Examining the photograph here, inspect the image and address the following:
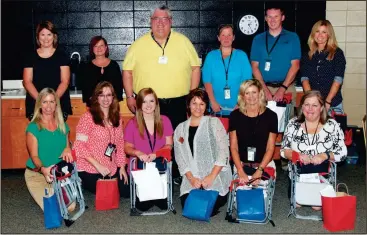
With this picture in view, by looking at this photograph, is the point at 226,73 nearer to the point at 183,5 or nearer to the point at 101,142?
the point at 101,142

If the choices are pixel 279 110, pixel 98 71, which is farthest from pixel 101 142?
pixel 279 110

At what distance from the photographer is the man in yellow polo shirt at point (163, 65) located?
4.35 metres

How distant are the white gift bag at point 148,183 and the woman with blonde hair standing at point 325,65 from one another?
5.50 feet

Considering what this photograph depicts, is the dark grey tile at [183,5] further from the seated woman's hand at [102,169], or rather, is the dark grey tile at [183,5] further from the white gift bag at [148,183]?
the white gift bag at [148,183]

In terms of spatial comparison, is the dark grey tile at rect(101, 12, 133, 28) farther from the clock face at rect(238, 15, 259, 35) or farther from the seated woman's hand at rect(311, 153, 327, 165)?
the seated woman's hand at rect(311, 153, 327, 165)

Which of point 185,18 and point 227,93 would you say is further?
point 185,18

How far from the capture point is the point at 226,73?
4453 millimetres

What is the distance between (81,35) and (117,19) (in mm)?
491

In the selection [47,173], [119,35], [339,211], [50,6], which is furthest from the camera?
[119,35]

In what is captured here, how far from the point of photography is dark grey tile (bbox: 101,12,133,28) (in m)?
5.98

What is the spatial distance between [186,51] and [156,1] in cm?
178

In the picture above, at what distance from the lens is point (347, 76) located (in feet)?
20.3

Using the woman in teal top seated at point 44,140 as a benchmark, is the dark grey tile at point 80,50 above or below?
above

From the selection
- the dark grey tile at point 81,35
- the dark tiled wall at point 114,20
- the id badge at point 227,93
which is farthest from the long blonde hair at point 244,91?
the dark grey tile at point 81,35
